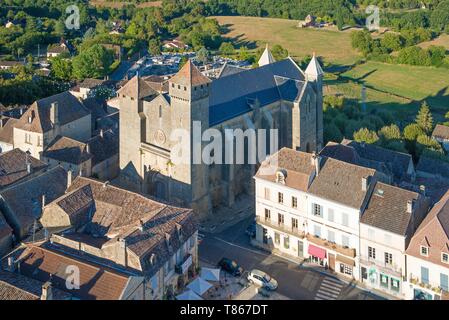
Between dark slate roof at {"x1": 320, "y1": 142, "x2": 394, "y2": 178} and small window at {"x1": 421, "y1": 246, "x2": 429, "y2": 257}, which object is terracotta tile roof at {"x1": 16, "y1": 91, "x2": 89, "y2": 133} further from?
small window at {"x1": 421, "y1": 246, "x2": 429, "y2": 257}

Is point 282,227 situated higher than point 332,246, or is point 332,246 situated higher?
point 282,227

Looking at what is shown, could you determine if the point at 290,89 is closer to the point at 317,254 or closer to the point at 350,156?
the point at 350,156

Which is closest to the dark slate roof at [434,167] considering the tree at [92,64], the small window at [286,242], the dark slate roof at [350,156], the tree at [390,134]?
the dark slate roof at [350,156]

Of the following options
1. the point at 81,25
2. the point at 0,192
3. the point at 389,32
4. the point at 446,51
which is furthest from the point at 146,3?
the point at 0,192

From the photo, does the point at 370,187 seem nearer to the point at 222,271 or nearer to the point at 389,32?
the point at 222,271

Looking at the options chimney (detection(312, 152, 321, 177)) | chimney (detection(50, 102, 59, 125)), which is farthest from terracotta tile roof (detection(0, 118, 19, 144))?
chimney (detection(312, 152, 321, 177))

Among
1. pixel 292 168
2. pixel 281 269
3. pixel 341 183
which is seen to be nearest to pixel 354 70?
pixel 292 168
